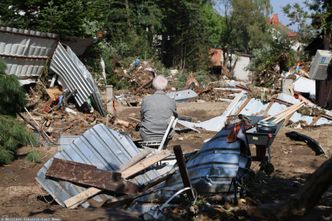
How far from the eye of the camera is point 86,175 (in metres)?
5.63

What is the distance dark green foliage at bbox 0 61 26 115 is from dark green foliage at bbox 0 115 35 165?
0.37 meters

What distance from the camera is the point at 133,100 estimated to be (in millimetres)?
18047

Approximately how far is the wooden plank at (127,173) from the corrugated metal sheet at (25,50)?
6.90 m

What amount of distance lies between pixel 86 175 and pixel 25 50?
7.79 meters

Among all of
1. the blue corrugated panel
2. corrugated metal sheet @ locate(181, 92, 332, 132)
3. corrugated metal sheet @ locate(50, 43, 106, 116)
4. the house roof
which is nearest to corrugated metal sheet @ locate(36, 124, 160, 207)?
the blue corrugated panel

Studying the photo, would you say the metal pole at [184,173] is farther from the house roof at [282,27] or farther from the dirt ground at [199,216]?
the house roof at [282,27]

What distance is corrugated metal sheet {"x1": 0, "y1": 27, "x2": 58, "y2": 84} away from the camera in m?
12.0

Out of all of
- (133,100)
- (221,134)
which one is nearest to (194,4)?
(133,100)

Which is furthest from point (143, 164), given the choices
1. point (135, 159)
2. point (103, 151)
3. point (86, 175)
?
point (86, 175)

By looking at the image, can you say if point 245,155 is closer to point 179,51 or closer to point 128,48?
point 128,48

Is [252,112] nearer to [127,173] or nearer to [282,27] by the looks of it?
[127,173]

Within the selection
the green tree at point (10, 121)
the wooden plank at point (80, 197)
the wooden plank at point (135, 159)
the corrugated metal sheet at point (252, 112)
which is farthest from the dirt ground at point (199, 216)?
the wooden plank at point (135, 159)

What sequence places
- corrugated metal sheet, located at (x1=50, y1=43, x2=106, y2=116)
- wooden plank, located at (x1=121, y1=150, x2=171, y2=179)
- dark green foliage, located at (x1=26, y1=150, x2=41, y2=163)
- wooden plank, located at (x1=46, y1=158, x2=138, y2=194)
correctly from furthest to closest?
corrugated metal sheet, located at (x1=50, y1=43, x2=106, y2=116) < dark green foliage, located at (x1=26, y1=150, x2=41, y2=163) < wooden plank, located at (x1=121, y1=150, x2=171, y2=179) < wooden plank, located at (x1=46, y1=158, x2=138, y2=194)

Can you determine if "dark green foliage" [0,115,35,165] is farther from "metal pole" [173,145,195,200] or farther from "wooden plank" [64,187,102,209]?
"metal pole" [173,145,195,200]
